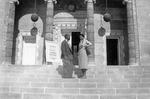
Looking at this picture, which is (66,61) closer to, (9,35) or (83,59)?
(83,59)

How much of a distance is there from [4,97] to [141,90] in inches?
198

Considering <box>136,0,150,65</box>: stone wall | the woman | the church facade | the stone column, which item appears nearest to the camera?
the woman

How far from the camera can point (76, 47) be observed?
15.6 meters

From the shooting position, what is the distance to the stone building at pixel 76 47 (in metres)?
7.03

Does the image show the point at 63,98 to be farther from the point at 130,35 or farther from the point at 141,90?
the point at 130,35

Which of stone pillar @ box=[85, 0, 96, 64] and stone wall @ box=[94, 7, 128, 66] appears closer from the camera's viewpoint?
stone pillar @ box=[85, 0, 96, 64]

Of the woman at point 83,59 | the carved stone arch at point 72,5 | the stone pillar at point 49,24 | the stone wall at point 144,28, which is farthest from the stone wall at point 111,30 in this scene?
the woman at point 83,59

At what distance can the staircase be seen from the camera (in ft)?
21.7

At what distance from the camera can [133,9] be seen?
13.1 meters

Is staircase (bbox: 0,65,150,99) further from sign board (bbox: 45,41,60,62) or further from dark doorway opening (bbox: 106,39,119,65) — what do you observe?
dark doorway opening (bbox: 106,39,119,65)

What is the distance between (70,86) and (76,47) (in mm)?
8416

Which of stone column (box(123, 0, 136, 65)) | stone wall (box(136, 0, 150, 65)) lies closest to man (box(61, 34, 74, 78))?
stone column (box(123, 0, 136, 65))

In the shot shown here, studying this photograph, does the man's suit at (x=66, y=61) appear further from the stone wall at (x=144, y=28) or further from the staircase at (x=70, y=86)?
the stone wall at (x=144, y=28)

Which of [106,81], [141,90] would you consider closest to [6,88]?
[106,81]
